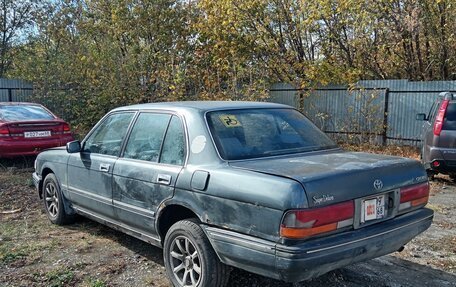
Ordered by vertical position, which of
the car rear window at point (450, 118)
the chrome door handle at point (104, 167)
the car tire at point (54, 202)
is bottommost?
the car tire at point (54, 202)

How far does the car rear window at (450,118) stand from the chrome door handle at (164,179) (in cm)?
598

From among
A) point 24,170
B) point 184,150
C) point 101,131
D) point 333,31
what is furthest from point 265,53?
point 184,150

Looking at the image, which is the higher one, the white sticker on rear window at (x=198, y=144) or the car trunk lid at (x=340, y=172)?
the white sticker on rear window at (x=198, y=144)

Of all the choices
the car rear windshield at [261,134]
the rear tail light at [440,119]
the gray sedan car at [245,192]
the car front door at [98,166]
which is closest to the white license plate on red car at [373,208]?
the gray sedan car at [245,192]

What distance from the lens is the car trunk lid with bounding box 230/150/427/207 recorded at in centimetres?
307

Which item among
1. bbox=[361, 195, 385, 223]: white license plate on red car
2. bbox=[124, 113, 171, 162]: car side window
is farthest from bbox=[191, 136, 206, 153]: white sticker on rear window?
bbox=[361, 195, 385, 223]: white license plate on red car

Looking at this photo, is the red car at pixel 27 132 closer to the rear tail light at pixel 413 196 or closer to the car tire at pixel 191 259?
the car tire at pixel 191 259

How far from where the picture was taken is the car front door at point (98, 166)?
4.70 meters

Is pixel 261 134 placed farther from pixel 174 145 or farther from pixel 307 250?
pixel 307 250

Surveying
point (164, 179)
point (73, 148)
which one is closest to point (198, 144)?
point (164, 179)

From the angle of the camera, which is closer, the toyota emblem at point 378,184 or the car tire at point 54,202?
the toyota emblem at point 378,184

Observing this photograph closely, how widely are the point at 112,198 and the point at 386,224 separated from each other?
2.64 metres

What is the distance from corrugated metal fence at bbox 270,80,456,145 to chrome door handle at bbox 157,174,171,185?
10.2 metres

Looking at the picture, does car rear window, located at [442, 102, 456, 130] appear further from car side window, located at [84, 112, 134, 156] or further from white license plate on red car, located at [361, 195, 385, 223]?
car side window, located at [84, 112, 134, 156]
